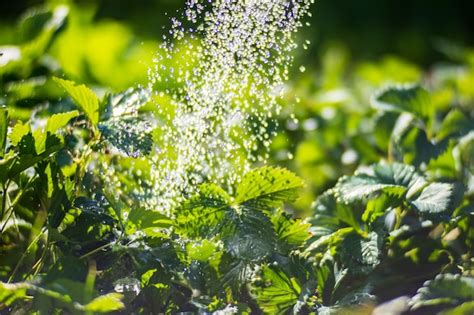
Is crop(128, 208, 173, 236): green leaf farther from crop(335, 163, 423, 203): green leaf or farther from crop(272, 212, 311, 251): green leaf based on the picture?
crop(335, 163, 423, 203): green leaf

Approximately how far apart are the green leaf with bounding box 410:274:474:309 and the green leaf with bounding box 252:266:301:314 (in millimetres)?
173

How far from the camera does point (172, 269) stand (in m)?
1.04

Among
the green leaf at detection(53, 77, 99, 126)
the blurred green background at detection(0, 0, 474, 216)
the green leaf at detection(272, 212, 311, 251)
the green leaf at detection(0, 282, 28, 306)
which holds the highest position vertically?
the blurred green background at detection(0, 0, 474, 216)

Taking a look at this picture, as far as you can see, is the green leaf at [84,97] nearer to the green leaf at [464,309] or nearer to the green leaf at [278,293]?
the green leaf at [278,293]

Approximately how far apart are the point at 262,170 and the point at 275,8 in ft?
0.83

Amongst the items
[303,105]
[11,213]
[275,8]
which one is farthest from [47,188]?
[303,105]

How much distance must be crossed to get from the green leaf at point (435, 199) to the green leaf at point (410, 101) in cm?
34

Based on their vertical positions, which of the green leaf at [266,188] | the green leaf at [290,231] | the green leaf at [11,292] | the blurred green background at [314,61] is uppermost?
the blurred green background at [314,61]

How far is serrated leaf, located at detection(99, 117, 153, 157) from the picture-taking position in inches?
42.1

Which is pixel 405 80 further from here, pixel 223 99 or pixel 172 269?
pixel 172 269

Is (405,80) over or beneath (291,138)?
over

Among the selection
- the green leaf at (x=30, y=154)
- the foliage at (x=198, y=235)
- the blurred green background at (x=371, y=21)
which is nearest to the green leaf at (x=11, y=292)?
the foliage at (x=198, y=235)

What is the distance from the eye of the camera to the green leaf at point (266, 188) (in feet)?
3.56

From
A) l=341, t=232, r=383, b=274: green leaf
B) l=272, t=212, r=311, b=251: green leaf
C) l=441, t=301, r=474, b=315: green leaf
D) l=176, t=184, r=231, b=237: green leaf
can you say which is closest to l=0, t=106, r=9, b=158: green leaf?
l=176, t=184, r=231, b=237: green leaf
